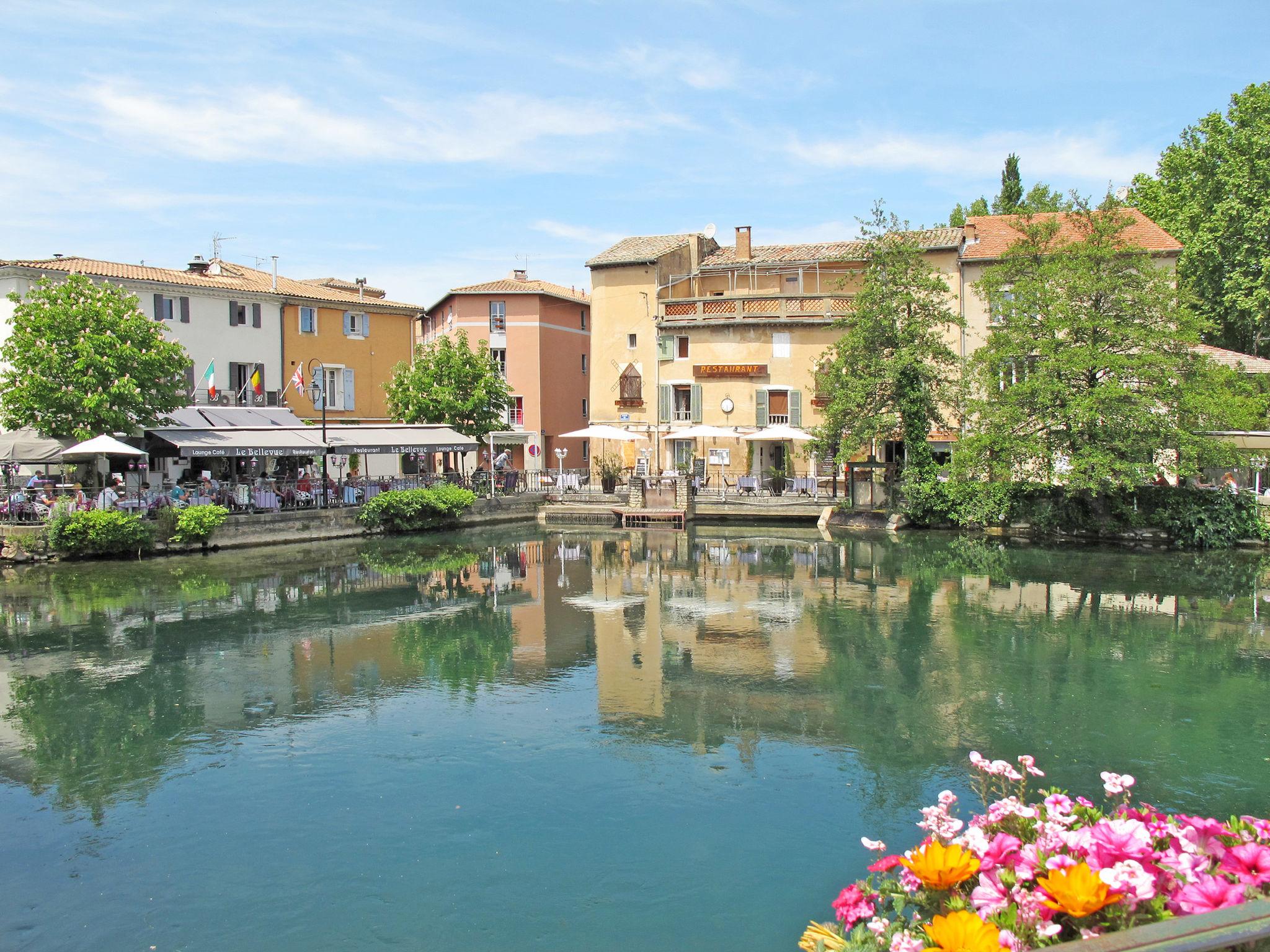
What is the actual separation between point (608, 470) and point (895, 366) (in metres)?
11.8

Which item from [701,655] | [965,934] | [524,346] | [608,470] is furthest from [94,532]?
[965,934]

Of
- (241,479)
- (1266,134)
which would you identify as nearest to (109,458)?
(241,479)

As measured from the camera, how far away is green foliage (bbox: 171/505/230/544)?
24.4 m

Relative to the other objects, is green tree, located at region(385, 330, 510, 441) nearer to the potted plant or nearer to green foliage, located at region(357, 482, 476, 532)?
green foliage, located at region(357, 482, 476, 532)

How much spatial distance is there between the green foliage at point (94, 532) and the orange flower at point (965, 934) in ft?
77.3

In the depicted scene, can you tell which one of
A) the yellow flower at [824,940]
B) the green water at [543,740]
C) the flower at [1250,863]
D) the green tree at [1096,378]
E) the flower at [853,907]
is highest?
the green tree at [1096,378]

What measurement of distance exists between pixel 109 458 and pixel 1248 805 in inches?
1134

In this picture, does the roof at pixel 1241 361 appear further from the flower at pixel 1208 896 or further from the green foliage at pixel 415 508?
the flower at pixel 1208 896

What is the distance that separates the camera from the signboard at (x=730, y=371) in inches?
1473

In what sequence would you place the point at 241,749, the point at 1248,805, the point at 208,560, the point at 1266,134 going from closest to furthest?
the point at 1248,805, the point at 241,749, the point at 208,560, the point at 1266,134

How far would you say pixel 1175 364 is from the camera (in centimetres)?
2458

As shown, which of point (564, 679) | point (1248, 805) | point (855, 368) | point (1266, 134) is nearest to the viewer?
point (1248, 805)

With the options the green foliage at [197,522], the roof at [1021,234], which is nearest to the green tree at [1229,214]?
the roof at [1021,234]

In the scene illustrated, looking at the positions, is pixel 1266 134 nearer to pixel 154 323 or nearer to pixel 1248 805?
pixel 1248 805
